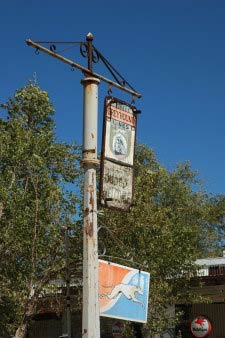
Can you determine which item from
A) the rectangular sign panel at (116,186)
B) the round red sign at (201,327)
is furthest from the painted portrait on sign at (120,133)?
the round red sign at (201,327)

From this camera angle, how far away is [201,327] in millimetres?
22797

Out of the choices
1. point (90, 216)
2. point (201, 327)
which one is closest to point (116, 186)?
point (90, 216)

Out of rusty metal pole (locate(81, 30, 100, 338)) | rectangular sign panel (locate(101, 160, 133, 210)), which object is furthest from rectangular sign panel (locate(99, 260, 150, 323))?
rectangular sign panel (locate(101, 160, 133, 210))

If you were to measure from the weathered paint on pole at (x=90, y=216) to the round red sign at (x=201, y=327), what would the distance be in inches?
650

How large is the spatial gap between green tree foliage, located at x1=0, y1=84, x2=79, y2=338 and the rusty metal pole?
6.17 metres

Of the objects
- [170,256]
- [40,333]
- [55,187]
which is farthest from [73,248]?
[40,333]

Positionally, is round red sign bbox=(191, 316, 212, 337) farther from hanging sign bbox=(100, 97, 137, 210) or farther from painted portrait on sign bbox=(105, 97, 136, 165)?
painted portrait on sign bbox=(105, 97, 136, 165)

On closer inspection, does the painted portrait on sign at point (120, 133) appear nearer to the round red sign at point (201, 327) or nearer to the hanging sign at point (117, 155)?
the hanging sign at point (117, 155)

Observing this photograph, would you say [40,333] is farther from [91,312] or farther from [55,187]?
[91,312]

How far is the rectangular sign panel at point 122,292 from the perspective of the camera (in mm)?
7590

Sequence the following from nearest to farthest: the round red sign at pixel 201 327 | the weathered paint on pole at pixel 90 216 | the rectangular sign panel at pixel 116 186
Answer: the weathered paint on pole at pixel 90 216
the rectangular sign panel at pixel 116 186
the round red sign at pixel 201 327

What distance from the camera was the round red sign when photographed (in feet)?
74.5

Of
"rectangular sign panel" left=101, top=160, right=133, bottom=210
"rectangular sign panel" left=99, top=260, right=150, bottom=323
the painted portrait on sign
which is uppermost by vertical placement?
the painted portrait on sign

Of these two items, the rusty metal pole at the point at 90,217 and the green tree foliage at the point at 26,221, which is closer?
the rusty metal pole at the point at 90,217
